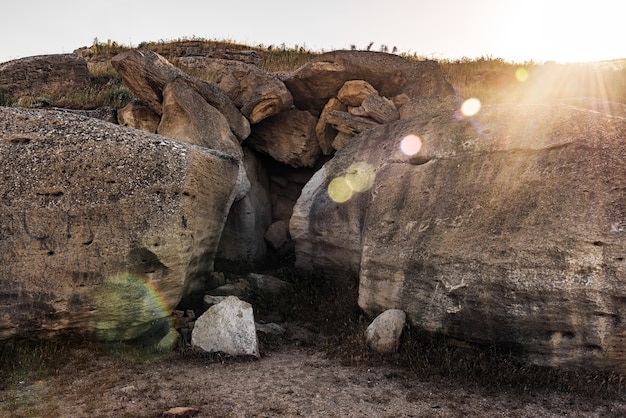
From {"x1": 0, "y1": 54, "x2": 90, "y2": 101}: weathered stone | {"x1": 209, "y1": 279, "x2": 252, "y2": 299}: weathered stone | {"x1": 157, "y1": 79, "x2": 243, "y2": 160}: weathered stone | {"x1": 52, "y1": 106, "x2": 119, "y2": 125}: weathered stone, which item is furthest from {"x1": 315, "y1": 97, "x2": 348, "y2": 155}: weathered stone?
{"x1": 0, "y1": 54, "x2": 90, "y2": 101}: weathered stone

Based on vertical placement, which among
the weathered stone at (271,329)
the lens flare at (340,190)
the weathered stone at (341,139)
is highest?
the weathered stone at (341,139)

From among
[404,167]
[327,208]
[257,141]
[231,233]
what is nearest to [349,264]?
[327,208]

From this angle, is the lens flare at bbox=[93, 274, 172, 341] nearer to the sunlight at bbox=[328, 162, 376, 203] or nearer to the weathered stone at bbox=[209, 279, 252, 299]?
the weathered stone at bbox=[209, 279, 252, 299]

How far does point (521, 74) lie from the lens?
19.7 m

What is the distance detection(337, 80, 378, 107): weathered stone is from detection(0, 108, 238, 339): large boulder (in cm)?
566

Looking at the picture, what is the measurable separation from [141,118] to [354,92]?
5.53 meters

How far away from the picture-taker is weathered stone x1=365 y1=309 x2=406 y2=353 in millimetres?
6852

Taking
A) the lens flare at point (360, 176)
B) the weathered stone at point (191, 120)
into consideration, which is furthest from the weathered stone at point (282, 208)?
the lens flare at point (360, 176)

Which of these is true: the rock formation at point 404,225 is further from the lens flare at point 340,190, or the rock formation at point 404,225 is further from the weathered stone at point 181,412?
the weathered stone at point 181,412

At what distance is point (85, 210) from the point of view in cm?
703

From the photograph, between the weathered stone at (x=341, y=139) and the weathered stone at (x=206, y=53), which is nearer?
the weathered stone at (x=341, y=139)

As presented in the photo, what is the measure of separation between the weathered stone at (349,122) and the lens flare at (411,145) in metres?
2.58

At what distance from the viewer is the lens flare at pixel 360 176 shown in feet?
30.7

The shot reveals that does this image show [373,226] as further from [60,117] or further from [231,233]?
[60,117]
